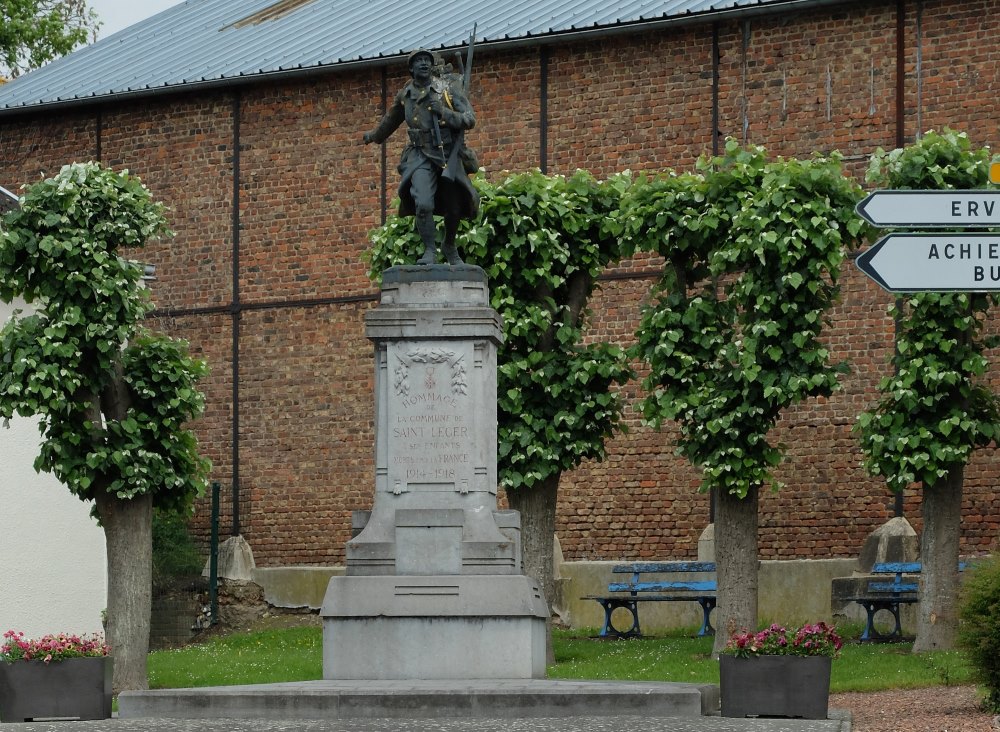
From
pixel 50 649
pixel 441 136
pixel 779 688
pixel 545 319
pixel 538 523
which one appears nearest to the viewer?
pixel 779 688

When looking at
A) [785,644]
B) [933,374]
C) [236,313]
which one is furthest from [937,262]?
[236,313]

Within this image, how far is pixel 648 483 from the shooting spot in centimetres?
2331

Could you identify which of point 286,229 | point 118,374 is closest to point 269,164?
point 286,229

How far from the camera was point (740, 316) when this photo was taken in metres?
19.0

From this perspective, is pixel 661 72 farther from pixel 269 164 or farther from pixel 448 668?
pixel 448 668

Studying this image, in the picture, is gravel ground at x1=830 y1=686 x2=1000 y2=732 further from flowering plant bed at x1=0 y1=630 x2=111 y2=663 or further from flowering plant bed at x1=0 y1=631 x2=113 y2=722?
flowering plant bed at x1=0 y1=630 x2=111 y2=663

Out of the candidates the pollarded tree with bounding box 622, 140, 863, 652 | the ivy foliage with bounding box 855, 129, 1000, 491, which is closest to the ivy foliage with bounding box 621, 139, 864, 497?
the pollarded tree with bounding box 622, 140, 863, 652

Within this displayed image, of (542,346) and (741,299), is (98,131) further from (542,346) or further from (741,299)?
(741,299)

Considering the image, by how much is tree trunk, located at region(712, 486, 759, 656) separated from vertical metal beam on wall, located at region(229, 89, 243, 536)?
30.5ft

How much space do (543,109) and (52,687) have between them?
1353 cm

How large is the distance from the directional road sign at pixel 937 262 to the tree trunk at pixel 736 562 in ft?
32.3

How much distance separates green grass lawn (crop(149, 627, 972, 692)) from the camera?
55.0 ft

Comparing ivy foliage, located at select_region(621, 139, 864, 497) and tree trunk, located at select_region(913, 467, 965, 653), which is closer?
ivy foliage, located at select_region(621, 139, 864, 497)

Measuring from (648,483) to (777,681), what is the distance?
1133cm
